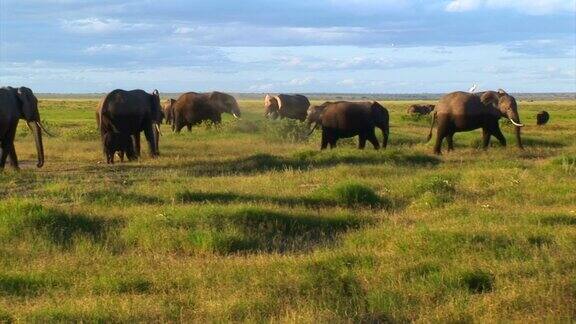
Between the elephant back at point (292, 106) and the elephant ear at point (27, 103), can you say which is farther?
the elephant back at point (292, 106)

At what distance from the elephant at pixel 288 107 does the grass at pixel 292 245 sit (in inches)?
947

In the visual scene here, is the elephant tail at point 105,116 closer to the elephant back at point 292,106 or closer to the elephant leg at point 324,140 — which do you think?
the elephant leg at point 324,140

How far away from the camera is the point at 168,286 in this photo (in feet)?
25.5

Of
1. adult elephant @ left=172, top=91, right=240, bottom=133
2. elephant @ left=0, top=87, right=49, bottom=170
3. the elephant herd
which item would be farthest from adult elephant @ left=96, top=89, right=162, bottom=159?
adult elephant @ left=172, top=91, right=240, bottom=133

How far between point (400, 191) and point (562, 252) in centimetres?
534

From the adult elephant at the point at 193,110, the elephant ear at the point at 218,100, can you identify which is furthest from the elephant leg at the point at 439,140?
the elephant ear at the point at 218,100

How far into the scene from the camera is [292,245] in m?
9.89

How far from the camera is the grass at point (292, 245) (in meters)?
6.97

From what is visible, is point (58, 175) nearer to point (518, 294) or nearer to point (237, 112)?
point (518, 294)

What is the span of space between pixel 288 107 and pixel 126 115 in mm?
22250

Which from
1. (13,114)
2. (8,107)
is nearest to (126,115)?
(13,114)

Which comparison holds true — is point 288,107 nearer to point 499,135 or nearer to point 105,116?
point 499,135

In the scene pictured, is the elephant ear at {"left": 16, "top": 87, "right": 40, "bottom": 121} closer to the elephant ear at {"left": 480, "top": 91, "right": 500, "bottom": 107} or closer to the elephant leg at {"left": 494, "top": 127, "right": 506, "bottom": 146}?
the elephant ear at {"left": 480, "top": 91, "right": 500, "bottom": 107}

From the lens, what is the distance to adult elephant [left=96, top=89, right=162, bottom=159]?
66.1ft
